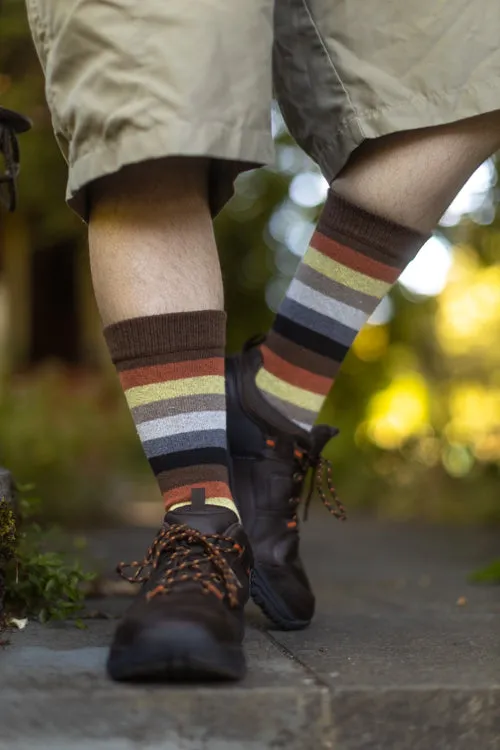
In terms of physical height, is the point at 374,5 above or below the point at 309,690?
above

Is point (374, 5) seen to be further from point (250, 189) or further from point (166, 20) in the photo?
point (250, 189)

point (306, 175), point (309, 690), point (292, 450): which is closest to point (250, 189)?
point (306, 175)

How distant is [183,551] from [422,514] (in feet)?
12.1

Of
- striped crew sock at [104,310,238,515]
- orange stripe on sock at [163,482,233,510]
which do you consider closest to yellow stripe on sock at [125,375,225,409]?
striped crew sock at [104,310,238,515]

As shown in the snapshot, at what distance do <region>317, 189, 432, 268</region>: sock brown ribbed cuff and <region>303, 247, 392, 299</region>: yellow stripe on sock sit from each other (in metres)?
0.03

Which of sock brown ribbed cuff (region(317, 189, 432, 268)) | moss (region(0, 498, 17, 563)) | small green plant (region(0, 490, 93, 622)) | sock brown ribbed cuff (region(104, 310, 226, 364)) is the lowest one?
small green plant (region(0, 490, 93, 622))

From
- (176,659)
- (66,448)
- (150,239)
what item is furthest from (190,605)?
(66,448)

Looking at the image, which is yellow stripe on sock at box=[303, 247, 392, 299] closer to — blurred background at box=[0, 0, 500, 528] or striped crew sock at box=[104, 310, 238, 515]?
striped crew sock at box=[104, 310, 238, 515]

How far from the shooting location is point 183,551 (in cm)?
114

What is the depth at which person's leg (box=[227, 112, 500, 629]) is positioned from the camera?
4.36 ft

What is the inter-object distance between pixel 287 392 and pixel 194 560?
1.27 feet

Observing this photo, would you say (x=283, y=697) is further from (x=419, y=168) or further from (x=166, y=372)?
(x=419, y=168)

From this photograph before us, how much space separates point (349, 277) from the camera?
1.38 metres

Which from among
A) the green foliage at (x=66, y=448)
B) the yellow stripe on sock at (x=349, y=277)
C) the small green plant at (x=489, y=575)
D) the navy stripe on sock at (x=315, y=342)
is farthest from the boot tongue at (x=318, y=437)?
the green foliage at (x=66, y=448)
